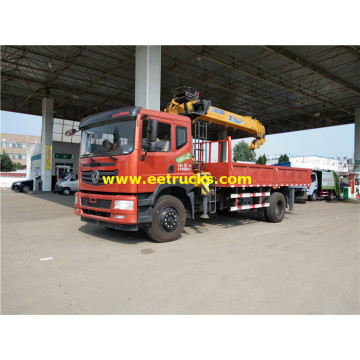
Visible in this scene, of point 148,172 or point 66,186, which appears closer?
point 148,172

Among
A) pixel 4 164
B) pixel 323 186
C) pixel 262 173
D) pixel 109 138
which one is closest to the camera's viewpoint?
pixel 109 138

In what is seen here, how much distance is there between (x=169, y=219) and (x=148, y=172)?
1119mm

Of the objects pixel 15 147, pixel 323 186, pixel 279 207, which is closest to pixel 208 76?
pixel 323 186

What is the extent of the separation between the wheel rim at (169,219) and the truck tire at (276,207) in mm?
3729

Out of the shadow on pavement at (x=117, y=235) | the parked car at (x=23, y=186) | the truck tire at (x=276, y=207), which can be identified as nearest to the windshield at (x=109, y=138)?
the shadow on pavement at (x=117, y=235)

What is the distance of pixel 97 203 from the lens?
5.23 m

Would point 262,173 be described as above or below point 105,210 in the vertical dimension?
above

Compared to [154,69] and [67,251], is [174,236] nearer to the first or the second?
[67,251]

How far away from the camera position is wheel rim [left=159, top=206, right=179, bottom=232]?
5289 millimetres

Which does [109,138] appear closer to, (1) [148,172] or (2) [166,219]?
(1) [148,172]

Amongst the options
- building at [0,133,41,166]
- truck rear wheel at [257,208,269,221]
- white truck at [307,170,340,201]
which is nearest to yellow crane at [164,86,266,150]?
truck rear wheel at [257,208,269,221]

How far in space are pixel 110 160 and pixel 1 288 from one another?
8.70ft

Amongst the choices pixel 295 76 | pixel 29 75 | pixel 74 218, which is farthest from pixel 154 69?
pixel 29 75

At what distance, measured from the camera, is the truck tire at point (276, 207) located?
26.0ft
